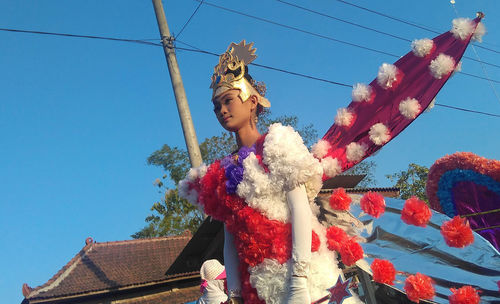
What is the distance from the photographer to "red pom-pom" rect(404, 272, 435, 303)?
82.2 inches

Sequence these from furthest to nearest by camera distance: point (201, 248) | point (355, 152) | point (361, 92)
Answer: point (201, 248) < point (361, 92) < point (355, 152)

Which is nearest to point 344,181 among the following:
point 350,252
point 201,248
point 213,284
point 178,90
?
point 350,252

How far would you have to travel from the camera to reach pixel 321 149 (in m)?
2.46

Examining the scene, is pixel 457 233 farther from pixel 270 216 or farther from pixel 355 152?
pixel 270 216

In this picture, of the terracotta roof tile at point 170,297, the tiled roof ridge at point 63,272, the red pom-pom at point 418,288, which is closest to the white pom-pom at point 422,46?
the red pom-pom at point 418,288

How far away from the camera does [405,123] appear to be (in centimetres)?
231

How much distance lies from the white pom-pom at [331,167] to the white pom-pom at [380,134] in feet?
0.77

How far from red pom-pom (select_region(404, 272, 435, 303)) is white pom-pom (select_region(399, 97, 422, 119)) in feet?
2.74

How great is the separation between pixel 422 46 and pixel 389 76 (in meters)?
0.23

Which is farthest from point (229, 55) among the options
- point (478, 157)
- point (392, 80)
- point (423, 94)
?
point (478, 157)

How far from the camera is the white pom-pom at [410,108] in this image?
226cm

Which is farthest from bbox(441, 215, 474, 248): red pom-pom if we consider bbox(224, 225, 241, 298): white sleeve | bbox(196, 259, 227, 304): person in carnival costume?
bbox(196, 259, 227, 304): person in carnival costume

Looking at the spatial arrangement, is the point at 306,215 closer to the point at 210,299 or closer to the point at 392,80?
the point at 392,80

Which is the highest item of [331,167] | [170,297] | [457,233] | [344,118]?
[170,297]
